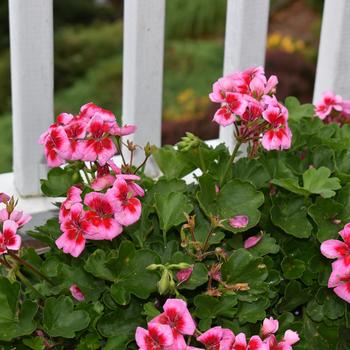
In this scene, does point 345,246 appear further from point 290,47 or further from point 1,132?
point 290,47

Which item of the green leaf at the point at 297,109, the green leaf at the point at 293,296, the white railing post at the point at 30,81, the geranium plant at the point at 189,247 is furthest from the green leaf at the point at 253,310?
the white railing post at the point at 30,81

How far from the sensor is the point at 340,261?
1.47m

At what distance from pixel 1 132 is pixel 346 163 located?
9.99 ft

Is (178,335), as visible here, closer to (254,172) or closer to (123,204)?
(123,204)

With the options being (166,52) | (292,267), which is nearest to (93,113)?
(292,267)

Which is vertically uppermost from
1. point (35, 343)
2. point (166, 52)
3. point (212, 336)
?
point (212, 336)

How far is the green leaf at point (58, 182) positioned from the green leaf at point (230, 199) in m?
0.26

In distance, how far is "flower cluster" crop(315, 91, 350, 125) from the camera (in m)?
1.98

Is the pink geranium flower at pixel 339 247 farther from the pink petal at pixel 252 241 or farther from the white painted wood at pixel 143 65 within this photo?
the white painted wood at pixel 143 65

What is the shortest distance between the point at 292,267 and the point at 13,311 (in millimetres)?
541

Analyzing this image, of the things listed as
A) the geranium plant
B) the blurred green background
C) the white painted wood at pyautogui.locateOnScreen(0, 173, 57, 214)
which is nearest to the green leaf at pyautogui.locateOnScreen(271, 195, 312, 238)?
the geranium plant

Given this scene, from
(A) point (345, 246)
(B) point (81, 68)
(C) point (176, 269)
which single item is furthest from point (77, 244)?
(B) point (81, 68)

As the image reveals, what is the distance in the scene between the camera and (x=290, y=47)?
602 centimetres

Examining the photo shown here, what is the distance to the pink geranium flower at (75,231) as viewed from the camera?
4.71 feet
